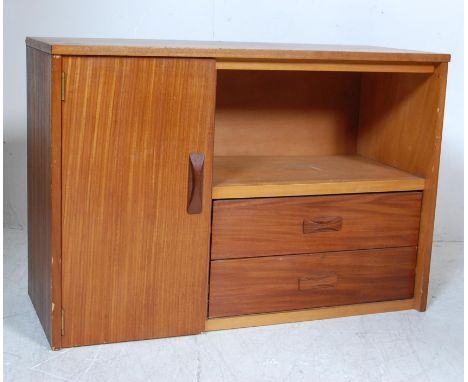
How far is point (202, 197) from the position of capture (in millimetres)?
2109

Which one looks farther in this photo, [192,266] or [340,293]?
[340,293]

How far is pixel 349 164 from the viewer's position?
8.43ft

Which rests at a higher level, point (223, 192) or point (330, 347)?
point (223, 192)

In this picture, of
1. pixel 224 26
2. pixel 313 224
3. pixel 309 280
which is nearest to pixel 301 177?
pixel 313 224

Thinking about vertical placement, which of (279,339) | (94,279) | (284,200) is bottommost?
(279,339)

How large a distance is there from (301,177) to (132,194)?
547mm

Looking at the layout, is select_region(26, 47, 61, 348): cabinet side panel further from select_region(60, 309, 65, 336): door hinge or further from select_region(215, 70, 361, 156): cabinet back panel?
select_region(215, 70, 361, 156): cabinet back panel

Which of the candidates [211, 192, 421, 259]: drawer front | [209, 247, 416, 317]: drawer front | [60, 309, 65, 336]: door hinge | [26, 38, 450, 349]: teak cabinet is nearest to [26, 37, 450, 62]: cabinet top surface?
[26, 38, 450, 349]: teak cabinet

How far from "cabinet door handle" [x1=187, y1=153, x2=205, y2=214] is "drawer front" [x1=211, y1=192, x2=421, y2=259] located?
3.0 inches

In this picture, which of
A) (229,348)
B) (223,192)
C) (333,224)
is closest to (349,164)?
(333,224)

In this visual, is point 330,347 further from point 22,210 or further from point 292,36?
point 22,210

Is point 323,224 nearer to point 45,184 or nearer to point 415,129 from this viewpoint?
point 415,129

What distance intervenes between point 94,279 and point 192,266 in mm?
268

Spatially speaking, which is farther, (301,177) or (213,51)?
(301,177)
